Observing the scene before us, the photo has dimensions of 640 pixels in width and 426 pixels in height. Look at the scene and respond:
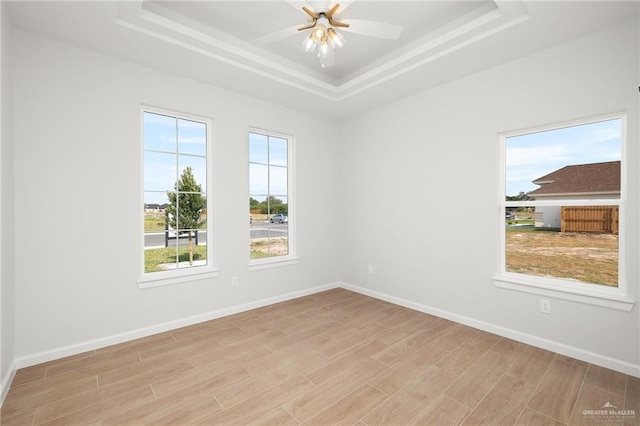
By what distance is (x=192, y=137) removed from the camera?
3.55 meters

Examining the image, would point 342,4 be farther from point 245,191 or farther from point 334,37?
point 245,191

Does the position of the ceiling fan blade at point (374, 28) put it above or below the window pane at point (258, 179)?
above

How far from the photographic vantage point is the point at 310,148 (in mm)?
4648

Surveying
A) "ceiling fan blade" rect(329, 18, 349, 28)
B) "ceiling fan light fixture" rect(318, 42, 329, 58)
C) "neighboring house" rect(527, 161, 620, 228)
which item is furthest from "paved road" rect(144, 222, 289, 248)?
"neighboring house" rect(527, 161, 620, 228)

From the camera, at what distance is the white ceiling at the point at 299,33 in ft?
7.63

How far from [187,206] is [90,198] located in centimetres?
92

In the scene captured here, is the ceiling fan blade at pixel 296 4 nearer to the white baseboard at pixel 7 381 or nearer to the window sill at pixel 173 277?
the window sill at pixel 173 277

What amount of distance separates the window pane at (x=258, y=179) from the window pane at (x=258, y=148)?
0.28 ft

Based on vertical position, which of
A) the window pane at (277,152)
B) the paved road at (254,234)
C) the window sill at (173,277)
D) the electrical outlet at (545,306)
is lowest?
the electrical outlet at (545,306)

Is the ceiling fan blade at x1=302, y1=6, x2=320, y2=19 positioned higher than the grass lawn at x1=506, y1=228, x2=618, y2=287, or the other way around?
the ceiling fan blade at x1=302, y1=6, x2=320, y2=19

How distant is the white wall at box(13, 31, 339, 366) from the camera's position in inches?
99.7

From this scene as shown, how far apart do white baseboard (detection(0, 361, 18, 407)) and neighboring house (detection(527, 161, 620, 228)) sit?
462 centimetres

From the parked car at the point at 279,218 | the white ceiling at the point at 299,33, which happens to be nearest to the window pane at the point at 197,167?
the white ceiling at the point at 299,33

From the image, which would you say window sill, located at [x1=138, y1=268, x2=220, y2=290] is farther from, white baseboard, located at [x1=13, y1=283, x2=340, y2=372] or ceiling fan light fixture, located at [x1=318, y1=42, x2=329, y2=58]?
ceiling fan light fixture, located at [x1=318, y1=42, x2=329, y2=58]
